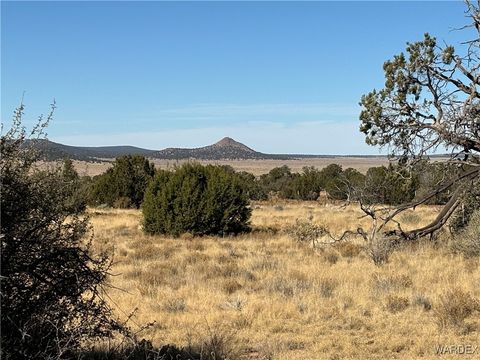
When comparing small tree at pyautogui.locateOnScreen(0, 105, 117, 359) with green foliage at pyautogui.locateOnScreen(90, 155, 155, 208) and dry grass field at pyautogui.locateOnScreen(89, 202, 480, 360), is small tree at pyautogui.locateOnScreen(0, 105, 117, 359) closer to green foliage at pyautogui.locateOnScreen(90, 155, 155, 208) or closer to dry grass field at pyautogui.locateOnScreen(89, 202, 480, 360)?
dry grass field at pyautogui.locateOnScreen(89, 202, 480, 360)

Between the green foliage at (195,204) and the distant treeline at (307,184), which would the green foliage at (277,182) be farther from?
the green foliage at (195,204)

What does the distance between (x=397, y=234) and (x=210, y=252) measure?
5.19m

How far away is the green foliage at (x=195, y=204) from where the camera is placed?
18.6 metres

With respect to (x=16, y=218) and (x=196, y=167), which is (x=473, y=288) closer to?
(x=16, y=218)

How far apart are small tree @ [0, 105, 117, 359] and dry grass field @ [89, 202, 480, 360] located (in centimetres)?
52

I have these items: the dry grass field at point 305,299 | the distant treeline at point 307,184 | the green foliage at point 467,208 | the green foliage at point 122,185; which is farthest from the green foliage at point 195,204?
the green foliage at point 122,185

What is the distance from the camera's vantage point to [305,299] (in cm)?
862

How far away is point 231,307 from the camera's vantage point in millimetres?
8211

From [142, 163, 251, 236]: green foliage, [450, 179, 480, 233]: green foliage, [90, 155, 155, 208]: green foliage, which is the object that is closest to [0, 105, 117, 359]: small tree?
[450, 179, 480, 233]: green foliage

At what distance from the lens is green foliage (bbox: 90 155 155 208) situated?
31.8 metres

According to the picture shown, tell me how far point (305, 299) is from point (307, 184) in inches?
1446

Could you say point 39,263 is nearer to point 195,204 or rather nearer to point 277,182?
point 195,204

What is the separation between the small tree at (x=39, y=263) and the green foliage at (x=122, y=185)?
27.2 metres

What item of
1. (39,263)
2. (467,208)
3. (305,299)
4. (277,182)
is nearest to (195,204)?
(467,208)
